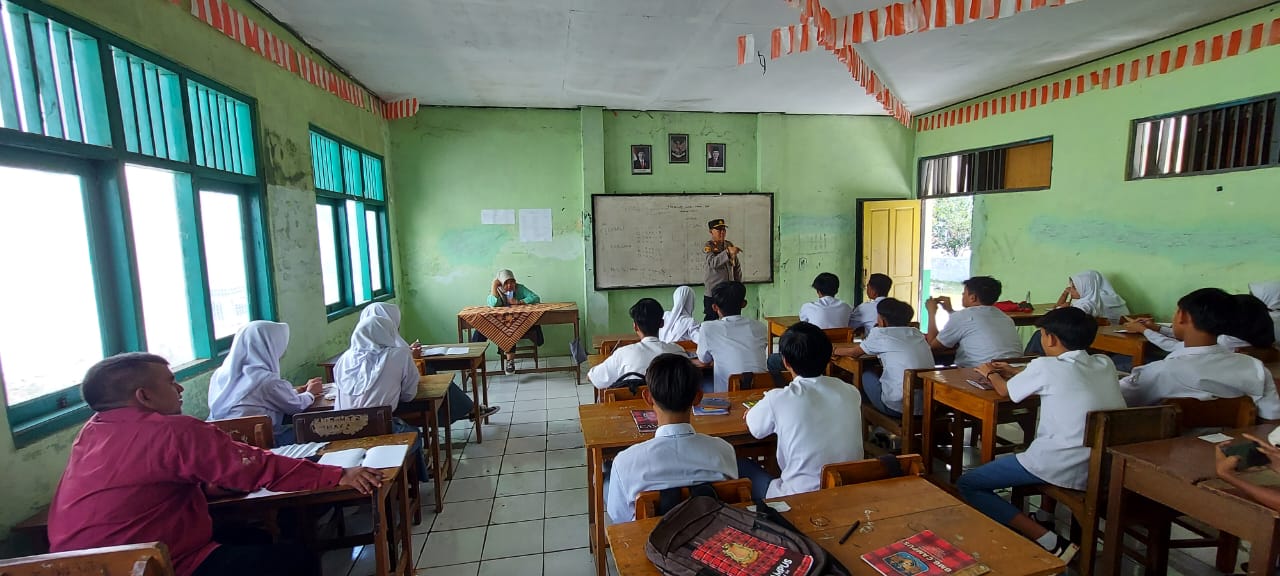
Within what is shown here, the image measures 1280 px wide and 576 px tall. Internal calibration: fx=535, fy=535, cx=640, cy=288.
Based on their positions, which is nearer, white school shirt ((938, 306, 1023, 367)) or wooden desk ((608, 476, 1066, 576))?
wooden desk ((608, 476, 1066, 576))

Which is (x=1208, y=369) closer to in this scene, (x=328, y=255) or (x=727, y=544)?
(x=727, y=544)

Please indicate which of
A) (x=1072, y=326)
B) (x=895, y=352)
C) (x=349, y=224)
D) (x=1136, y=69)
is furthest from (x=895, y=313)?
(x=349, y=224)

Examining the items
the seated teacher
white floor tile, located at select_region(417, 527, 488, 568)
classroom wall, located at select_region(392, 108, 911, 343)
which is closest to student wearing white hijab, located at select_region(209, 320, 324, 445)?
white floor tile, located at select_region(417, 527, 488, 568)

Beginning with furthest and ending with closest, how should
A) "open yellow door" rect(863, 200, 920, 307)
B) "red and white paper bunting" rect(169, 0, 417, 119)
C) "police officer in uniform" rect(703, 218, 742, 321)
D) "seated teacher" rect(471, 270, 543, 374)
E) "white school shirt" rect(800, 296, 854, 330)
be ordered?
"open yellow door" rect(863, 200, 920, 307)
"police officer in uniform" rect(703, 218, 742, 321)
"seated teacher" rect(471, 270, 543, 374)
"white school shirt" rect(800, 296, 854, 330)
"red and white paper bunting" rect(169, 0, 417, 119)

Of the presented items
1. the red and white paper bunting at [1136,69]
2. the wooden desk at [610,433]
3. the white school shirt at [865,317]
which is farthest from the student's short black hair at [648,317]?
the red and white paper bunting at [1136,69]

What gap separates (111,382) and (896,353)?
3.27 meters

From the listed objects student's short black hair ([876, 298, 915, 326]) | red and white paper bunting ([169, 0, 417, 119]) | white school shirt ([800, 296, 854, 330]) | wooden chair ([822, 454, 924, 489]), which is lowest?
wooden chair ([822, 454, 924, 489])

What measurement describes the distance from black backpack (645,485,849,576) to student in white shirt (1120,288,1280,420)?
83.0 inches

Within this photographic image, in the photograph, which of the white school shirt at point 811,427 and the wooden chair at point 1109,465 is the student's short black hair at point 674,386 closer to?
the white school shirt at point 811,427

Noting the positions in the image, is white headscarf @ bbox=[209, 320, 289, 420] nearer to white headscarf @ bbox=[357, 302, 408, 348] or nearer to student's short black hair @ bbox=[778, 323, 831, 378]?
white headscarf @ bbox=[357, 302, 408, 348]

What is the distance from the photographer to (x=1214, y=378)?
84.7 inches

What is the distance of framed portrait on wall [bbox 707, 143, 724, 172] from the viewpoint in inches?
257

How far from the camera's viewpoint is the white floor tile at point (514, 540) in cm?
249

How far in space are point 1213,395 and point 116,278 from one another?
459 centimetres
